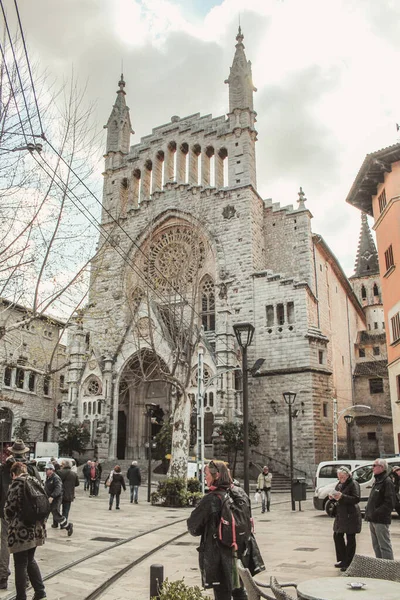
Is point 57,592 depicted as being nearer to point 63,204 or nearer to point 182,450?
point 63,204

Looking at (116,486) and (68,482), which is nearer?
(68,482)

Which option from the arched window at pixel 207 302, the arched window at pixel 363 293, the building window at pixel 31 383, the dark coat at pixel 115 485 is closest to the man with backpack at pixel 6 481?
the dark coat at pixel 115 485

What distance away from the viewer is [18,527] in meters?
5.71

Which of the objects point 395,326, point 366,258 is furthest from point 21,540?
point 366,258

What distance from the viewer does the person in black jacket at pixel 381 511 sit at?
722 centimetres

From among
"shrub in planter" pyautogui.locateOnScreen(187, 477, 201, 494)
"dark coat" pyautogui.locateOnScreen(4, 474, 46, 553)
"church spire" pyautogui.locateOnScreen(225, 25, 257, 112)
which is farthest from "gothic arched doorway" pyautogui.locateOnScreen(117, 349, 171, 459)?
"dark coat" pyautogui.locateOnScreen(4, 474, 46, 553)

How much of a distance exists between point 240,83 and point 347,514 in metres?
32.8

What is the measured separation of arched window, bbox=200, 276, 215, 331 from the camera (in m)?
33.1

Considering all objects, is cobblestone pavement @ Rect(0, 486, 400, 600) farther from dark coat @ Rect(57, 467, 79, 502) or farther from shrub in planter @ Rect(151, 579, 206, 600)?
shrub in planter @ Rect(151, 579, 206, 600)

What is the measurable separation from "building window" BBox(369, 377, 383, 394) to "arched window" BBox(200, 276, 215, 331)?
16753 mm

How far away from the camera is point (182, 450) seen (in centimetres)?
1850

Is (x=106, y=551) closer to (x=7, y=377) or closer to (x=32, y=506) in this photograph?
(x=32, y=506)

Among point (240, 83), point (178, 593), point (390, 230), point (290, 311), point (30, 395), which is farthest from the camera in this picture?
point (30, 395)

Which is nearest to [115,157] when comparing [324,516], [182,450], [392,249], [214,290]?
[214,290]
